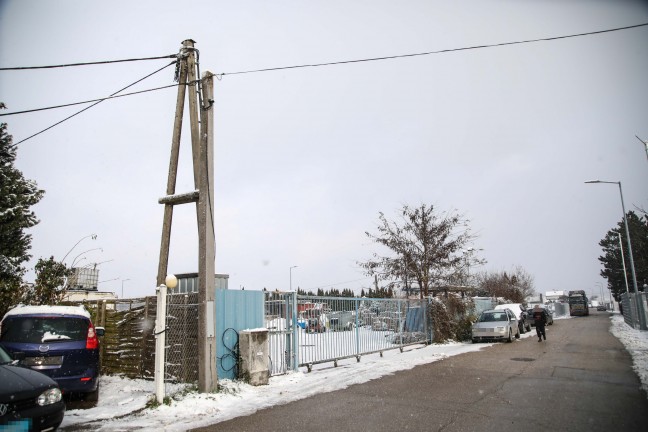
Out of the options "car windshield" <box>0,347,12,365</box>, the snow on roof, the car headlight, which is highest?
the snow on roof

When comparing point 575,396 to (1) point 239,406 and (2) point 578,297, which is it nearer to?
(1) point 239,406

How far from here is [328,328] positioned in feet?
41.6

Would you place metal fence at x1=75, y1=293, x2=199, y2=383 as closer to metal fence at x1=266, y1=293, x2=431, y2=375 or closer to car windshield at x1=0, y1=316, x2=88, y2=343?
car windshield at x1=0, y1=316, x2=88, y2=343

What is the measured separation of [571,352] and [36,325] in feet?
54.8

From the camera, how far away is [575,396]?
804cm

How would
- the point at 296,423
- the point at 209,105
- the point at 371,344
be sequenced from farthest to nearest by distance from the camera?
the point at 371,344 < the point at 209,105 < the point at 296,423

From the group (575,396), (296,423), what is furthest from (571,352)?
(296,423)

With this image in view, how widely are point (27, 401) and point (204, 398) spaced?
345cm

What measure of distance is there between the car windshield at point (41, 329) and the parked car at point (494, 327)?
1804cm

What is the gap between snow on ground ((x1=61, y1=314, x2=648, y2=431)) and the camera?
685 centimetres

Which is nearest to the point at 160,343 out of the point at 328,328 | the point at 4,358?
the point at 4,358

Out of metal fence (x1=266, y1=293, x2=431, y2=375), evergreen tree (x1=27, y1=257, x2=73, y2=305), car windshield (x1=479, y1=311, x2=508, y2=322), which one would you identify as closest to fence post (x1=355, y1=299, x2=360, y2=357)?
metal fence (x1=266, y1=293, x2=431, y2=375)

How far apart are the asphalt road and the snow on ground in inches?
19.1

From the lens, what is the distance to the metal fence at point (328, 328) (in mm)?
10875
